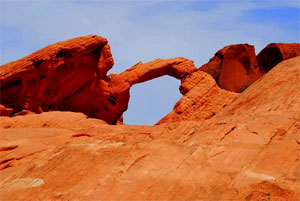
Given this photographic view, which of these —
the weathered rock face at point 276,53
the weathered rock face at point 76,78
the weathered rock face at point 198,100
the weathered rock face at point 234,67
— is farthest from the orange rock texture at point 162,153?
the weathered rock face at point 234,67

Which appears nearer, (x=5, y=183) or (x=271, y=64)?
(x=5, y=183)

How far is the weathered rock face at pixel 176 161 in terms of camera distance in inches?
272

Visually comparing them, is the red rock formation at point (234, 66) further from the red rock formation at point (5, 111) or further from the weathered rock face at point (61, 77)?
the red rock formation at point (5, 111)

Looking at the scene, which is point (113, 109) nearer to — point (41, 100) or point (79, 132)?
point (41, 100)

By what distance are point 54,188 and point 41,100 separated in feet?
23.3

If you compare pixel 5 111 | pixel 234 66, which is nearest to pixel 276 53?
pixel 234 66

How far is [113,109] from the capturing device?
15.8 m

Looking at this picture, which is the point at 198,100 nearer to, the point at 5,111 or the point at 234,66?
the point at 5,111

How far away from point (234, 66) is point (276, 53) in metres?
4.35

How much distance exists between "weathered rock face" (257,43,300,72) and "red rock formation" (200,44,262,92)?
1520 mm

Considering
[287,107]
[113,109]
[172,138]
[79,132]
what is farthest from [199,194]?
[113,109]

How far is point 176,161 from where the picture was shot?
7.59 meters

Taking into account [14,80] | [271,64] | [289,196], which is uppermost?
[14,80]

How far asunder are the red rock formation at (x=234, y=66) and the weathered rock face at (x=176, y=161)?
1620 centimetres
